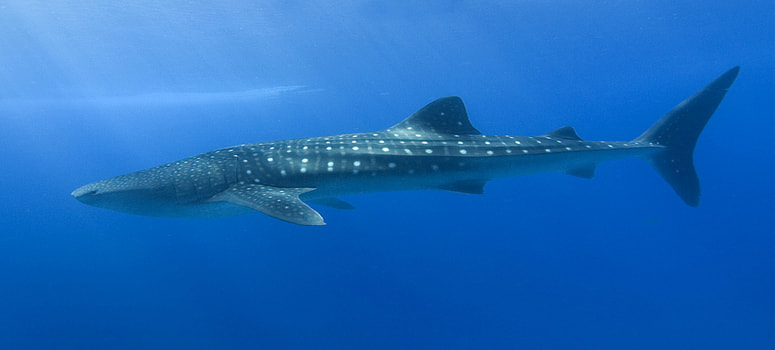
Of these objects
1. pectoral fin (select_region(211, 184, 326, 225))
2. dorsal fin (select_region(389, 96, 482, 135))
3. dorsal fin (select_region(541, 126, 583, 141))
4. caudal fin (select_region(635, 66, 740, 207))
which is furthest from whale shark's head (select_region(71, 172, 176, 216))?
caudal fin (select_region(635, 66, 740, 207))

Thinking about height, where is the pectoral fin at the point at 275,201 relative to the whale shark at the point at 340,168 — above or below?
below

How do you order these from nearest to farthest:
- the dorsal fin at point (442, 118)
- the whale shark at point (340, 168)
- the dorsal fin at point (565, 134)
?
the whale shark at point (340, 168) < the dorsal fin at point (442, 118) < the dorsal fin at point (565, 134)

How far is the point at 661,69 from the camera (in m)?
36.6

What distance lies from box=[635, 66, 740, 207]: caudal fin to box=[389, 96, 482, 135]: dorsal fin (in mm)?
Result: 3882

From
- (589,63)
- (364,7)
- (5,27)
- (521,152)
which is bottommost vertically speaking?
(521,152)

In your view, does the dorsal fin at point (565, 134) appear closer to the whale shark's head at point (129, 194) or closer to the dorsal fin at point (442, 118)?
the dorsal fin at point (442, 118)

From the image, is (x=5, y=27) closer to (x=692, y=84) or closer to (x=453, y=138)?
(x=453, y=138)

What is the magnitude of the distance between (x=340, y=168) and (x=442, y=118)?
6.15 ft

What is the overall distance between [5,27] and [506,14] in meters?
21.6

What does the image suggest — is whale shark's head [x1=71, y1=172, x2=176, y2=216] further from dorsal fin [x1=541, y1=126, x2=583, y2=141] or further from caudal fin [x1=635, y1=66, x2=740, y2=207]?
caudal fin [x1=635, y1=66, x2=740, y2=207]

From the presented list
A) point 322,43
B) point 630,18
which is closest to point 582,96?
point 630,18

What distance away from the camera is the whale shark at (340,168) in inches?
194

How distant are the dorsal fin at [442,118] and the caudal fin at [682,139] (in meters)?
3.88

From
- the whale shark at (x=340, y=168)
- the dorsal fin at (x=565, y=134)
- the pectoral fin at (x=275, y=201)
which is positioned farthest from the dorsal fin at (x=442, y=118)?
the pectoral fin at (x=275, y=201)
